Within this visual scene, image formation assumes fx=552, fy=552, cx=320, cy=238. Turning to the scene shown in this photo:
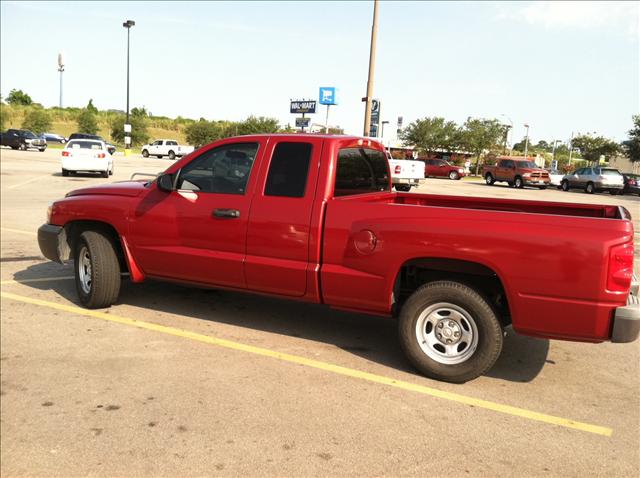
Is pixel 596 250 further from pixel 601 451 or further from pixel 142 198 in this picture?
pixel 142 198

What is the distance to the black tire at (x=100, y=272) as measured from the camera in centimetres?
531

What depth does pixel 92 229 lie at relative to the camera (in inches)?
220

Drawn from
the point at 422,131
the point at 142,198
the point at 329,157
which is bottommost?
the point at 142,198

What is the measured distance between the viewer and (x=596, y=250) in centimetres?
354

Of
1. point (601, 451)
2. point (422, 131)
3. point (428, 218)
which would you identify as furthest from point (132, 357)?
point (422, 131)

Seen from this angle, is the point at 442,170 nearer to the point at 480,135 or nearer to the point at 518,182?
the point at 518,182

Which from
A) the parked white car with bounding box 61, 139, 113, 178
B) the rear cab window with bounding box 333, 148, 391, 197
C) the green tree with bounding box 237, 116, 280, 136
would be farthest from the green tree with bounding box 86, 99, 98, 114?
the rear cab window with bounding box 333, 148, 391, 197

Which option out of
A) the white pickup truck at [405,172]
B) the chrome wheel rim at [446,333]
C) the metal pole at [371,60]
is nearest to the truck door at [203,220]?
the chrome wheel rim at [446,333]

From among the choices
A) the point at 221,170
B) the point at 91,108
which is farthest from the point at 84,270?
→ the point at 91,108

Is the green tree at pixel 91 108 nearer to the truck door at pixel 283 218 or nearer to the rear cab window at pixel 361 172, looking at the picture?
the rear cab window at pixel 361 172

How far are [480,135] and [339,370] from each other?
6239 cm

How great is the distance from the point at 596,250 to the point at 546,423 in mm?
1150

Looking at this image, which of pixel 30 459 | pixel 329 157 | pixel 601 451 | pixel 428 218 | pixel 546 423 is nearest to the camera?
pixel 30 459

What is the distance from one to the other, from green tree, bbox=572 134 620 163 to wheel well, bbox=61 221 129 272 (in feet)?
271
